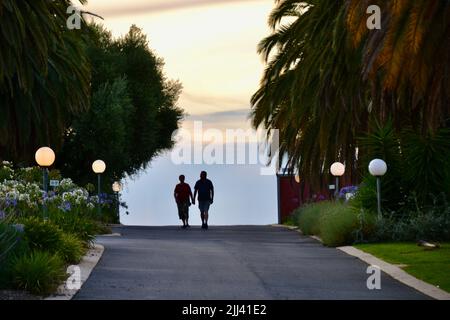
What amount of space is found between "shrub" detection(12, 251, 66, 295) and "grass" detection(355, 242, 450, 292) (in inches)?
196

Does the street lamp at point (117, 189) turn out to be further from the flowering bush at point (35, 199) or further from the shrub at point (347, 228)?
the shrub at point (347, 228)

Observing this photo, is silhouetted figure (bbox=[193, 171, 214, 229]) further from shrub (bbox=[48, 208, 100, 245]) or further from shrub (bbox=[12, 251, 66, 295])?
shrub (bbox=[12, 251, 66, 295])

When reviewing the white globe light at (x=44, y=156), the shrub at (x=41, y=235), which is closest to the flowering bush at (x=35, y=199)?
the white globe light at (x=44, y=156)

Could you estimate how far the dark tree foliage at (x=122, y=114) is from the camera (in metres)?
46.7

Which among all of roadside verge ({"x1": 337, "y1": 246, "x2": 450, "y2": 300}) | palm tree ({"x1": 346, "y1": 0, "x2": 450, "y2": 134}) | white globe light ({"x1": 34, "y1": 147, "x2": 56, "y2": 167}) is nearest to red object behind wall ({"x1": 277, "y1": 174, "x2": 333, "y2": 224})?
white globe light ({"x1": 34, "y1": 147, "x2": 56, "y2": 167})

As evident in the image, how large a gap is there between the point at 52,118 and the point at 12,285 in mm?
21067

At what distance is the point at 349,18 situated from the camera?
19984mm

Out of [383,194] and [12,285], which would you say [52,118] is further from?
[12,285]

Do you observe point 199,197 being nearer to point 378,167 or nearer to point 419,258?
point 378,167

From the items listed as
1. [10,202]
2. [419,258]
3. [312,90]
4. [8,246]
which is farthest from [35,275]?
[312,90]

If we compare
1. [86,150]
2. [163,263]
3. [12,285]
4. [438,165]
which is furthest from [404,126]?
[86,150]

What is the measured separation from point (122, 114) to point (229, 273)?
98.9 feet

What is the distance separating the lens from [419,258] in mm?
19922

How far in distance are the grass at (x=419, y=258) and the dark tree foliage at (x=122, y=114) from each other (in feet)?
71.0
